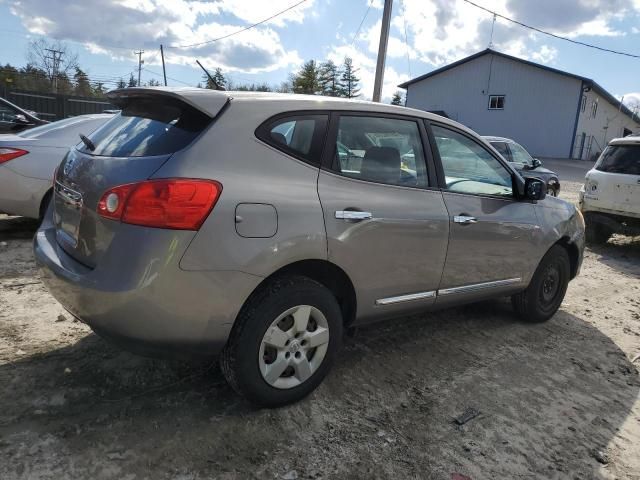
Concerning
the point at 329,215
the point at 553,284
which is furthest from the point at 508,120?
the point at 329,215

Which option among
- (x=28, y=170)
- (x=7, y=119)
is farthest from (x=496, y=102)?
(x=28, y=170)

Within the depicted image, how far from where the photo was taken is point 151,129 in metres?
2.66

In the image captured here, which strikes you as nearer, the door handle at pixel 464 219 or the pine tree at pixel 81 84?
the door handle at pixel 464 219

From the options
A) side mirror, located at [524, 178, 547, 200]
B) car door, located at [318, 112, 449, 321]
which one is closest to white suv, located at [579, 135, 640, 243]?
side mirror, located at [524, 178, 547, 200]

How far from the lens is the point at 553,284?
184 inches

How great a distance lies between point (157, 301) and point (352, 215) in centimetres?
116

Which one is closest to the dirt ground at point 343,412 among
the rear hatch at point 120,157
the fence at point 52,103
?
the rear hatch at point 120,157

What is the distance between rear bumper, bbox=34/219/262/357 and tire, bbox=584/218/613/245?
7879mm

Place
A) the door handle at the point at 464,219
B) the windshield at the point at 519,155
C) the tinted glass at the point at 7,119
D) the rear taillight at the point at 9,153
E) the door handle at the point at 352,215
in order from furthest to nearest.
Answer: the windshield at the point at 519,155 < the tinted glass at the point at 7,119 < the rear taillight at the point at 9,153 < the door handle at the point at 464,219 < the door handle at the point at 352,215

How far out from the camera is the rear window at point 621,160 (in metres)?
7.81

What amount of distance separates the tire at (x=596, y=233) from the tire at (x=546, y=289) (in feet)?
14.8

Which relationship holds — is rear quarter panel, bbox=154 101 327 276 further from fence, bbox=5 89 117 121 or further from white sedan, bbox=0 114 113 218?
fence, bbox=5 89 117 121

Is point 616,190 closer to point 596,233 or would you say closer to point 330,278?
point 596,233

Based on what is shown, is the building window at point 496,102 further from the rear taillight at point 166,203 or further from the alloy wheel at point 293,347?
the rear taillight at point 166,203
